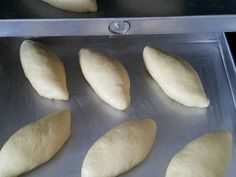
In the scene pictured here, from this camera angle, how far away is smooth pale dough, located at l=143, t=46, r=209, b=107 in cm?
87

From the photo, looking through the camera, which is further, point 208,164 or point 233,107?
point 233,107

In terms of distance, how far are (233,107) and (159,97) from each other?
0.17m

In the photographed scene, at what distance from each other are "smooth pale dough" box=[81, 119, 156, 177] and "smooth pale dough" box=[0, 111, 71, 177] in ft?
0.24

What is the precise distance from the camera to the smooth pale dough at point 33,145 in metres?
0.74

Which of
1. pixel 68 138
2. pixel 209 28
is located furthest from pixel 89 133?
pixel 209 28

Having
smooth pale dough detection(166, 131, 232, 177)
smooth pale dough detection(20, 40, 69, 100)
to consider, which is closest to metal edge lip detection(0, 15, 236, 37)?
smooth pale dough detection(20, 40, 69, 100)

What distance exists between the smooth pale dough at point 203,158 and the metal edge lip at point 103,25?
225 mm

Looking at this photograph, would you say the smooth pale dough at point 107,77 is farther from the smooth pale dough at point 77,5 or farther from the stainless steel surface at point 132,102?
the smooth pale dough at point 77,5

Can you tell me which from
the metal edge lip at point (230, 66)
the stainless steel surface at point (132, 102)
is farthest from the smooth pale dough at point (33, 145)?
the metal edge lip at point (230, 66)

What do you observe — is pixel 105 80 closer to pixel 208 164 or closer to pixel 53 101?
pixel 53 101

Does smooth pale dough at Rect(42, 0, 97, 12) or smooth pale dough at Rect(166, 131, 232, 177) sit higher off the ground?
smooth pale dough at Rect(42, 0, 97, 12)

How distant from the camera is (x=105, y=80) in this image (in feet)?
2.86

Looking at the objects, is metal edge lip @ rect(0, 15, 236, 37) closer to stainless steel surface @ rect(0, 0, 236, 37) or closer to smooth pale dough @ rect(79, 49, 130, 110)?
stainless steel surface @ rect(0, 0, 236, 37)

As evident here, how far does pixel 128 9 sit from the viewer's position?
2.67 ft
